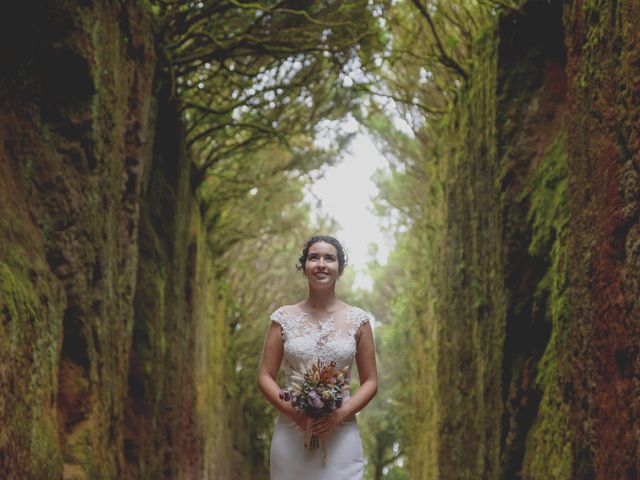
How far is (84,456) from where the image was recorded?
5.67 m

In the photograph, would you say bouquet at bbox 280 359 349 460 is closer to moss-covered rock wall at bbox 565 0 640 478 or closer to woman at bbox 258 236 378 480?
woman at bbox 258 236 378 480

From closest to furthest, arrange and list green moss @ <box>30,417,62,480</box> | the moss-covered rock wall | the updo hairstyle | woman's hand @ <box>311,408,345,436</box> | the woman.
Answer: the moss-covered rock wall, woman's hand @ <box>311,408,345,436</box>, the woman, green moss @ <box>30,417,62,480</box>, the updo hairstyle

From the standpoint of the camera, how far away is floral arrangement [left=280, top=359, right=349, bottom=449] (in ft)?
13.5

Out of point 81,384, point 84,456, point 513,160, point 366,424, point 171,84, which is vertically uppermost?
point 171,84

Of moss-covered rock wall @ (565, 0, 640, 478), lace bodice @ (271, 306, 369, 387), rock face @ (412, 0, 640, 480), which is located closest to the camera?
moss-covered rock wall @ (565, 0, 640, 478)

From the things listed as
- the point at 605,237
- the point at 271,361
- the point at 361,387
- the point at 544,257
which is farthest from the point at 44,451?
the point at 544,257

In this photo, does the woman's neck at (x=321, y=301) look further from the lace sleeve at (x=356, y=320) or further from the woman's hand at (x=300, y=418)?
the woman's hand at (x=300, y=418)

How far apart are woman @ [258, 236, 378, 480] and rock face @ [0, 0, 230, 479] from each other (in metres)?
1.27

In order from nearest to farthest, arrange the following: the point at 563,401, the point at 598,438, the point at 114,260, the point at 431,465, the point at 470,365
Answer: the point at 598,438, the point at 563,401, the point at 114,260, the point at 470,365, the point at 431,465

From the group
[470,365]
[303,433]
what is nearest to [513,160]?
[470,365]

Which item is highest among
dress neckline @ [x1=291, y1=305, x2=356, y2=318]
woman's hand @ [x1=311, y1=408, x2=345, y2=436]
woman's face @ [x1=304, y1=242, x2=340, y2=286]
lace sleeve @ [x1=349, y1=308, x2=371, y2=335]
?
woman's face @ [x1=304, y1=242, x2=340, y2=286]

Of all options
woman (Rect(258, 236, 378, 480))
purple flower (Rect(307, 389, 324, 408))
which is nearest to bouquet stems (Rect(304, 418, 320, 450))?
woman (Rect(258, 236, 378, 480))

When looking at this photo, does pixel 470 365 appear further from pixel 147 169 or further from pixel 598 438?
pixel 598 438

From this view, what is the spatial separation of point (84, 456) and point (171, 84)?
486 centimetres
